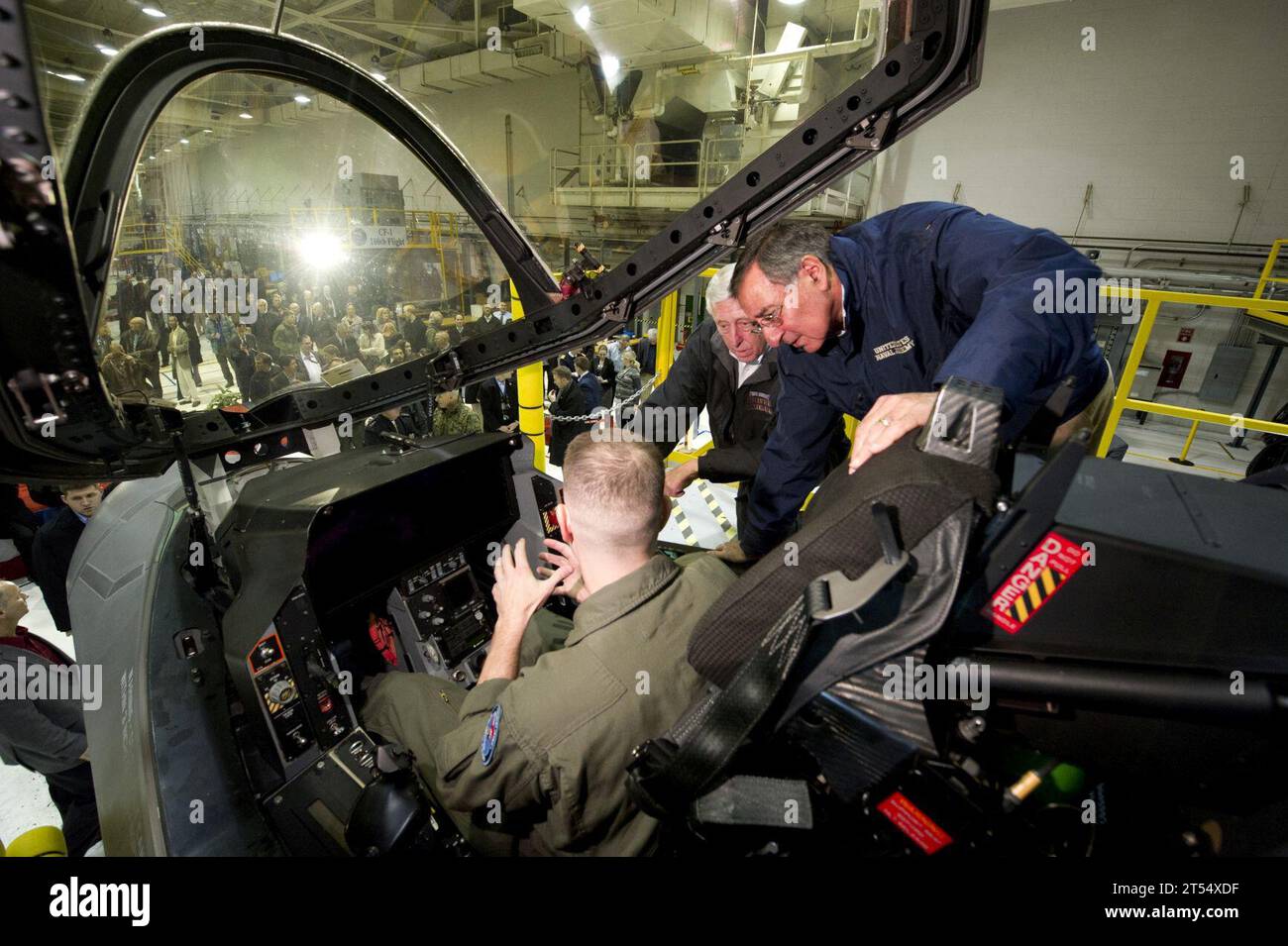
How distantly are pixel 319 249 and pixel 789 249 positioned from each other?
11500 mm

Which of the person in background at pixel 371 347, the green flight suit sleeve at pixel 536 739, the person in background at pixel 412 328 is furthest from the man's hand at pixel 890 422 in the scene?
the person in background at pixel 371 347

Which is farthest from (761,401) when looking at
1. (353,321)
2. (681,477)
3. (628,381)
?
(353,321)

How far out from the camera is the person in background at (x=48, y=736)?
2.16 m

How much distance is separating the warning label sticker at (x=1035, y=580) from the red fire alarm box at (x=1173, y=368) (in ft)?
42.0

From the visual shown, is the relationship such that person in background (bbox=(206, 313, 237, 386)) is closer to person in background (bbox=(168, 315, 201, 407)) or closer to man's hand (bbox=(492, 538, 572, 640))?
person in background (bbox=(168, 315, 201, 407))

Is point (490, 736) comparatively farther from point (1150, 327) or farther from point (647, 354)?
point (647, 354)

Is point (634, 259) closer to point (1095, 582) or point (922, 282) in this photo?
point (922, 282)

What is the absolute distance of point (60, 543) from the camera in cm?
325

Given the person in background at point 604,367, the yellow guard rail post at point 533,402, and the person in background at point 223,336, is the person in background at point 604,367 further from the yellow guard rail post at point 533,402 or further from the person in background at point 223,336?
the person in background at point 223,336

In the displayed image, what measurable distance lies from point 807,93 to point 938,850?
519 inches

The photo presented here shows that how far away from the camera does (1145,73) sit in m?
9.26

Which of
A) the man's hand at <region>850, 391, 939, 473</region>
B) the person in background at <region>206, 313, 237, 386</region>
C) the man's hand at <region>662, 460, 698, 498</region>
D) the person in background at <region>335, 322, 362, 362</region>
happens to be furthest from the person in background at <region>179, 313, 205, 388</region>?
the man's hand at <region>850, 391, 939, 473</region>
